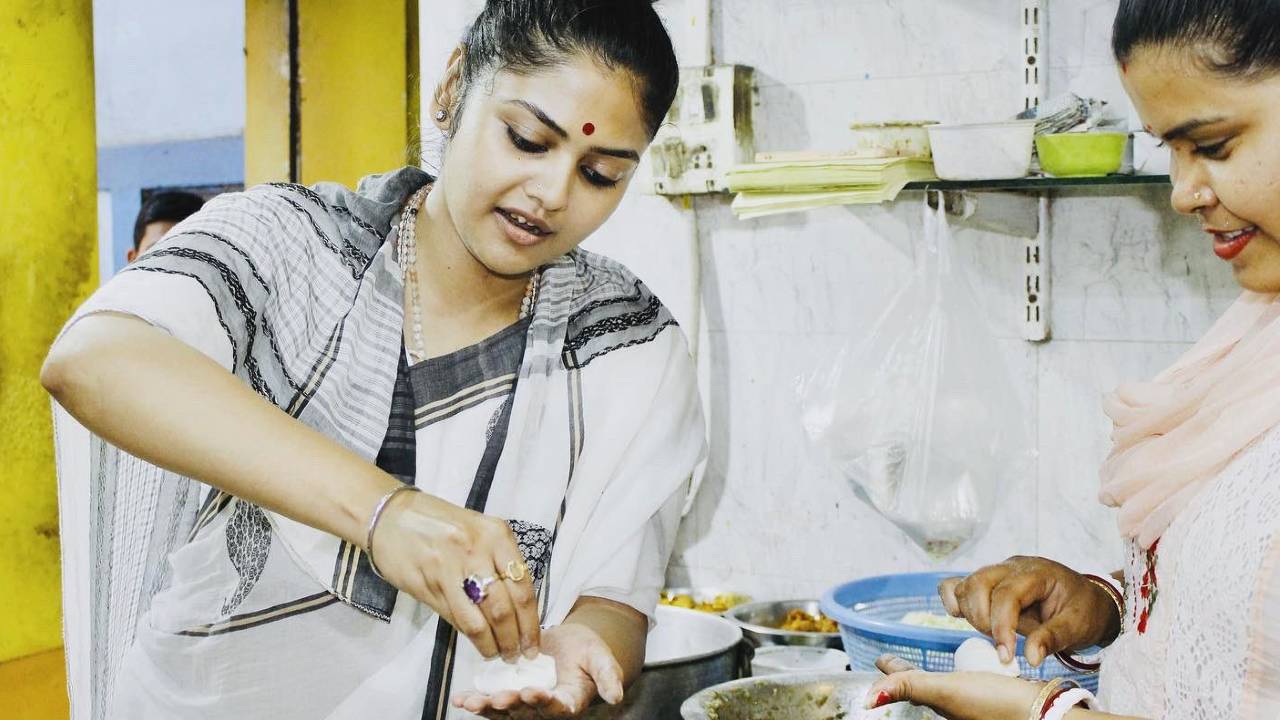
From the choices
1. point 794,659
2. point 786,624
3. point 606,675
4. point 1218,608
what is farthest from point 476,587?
Result: point 786,624

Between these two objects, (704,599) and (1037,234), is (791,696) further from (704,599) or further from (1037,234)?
(1037,234)

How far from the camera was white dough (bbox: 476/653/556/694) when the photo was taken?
156cm

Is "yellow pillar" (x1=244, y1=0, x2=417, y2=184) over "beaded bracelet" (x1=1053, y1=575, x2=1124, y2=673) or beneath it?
over

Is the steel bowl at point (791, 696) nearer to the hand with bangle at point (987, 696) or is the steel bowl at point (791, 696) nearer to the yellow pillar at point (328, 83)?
the hand with bangle at point (987, 696)

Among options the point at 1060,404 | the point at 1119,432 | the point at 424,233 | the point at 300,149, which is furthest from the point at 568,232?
the point at 300,149

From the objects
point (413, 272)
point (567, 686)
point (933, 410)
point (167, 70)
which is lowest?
point (567, 686)

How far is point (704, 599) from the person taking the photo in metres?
3.16

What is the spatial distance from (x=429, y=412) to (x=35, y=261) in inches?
77.3

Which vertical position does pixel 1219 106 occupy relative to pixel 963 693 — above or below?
above

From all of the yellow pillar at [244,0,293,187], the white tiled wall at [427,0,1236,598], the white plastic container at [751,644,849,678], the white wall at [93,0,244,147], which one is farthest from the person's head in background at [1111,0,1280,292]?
the white wall at [93,0,244,147]

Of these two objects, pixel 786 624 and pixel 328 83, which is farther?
pixel 328 83

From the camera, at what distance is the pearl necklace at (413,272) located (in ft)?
6.06

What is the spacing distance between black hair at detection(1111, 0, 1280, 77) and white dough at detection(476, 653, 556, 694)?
1.02 metres

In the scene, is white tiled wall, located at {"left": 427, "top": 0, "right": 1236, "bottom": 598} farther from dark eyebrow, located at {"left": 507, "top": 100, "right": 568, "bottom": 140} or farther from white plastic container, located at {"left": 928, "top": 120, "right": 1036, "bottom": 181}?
dark eyebrow, located at {"left": 507, "top": 100, "right": 568, "bottom": 140}
